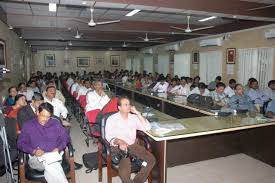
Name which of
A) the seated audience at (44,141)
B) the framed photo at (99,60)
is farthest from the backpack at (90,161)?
the framed photo at (99,60)

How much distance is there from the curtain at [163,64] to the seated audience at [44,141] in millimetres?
10688

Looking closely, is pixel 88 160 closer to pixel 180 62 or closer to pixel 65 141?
pixel 65 141

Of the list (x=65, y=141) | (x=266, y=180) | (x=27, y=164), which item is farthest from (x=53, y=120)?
(x=266, y=180)

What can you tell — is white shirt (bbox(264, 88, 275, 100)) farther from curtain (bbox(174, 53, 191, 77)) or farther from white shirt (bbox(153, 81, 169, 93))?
curtain (bbox(174, 53, 191, 77))

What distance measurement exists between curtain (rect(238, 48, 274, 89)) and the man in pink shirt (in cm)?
561

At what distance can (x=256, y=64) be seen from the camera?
7.50m

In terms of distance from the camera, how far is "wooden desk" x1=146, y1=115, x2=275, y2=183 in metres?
2.94

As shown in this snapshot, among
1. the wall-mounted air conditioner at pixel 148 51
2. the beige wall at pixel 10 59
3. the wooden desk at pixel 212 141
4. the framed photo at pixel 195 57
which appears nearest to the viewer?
the wooden desk at pixel 212 141


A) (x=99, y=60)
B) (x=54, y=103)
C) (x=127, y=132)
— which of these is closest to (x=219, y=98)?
(x=127, y=132)

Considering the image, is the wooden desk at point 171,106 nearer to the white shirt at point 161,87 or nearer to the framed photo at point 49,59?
the white shirt at point 161,87

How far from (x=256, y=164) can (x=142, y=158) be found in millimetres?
2144

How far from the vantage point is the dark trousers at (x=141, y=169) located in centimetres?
266

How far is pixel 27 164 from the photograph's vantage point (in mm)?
2691

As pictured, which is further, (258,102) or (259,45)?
(259,45)
